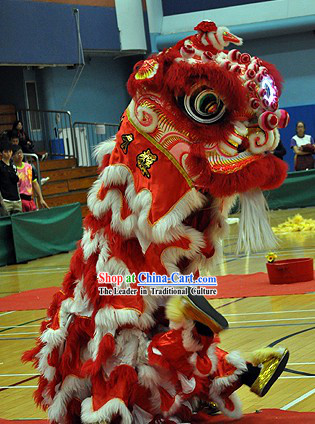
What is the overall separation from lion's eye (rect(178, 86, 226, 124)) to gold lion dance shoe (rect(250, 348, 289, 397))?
0.99 metres

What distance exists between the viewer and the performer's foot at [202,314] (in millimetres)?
2883

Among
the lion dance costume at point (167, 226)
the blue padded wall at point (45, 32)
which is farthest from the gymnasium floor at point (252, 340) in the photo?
the blue padded wall at point (45, 32)

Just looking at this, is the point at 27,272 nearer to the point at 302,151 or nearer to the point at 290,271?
the point at 290,271

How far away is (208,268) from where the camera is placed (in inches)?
126

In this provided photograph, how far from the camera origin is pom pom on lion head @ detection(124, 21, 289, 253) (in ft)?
9.71

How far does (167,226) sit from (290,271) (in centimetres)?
407

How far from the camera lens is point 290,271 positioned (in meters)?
6.87

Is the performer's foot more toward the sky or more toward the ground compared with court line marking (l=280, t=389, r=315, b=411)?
more toward the sky

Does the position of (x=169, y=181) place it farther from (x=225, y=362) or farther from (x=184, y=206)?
(x=225, y=362)

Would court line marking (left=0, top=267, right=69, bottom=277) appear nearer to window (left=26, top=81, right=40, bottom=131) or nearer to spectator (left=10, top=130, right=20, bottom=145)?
spectator (left=10, top=130, right=20, bottom=145)

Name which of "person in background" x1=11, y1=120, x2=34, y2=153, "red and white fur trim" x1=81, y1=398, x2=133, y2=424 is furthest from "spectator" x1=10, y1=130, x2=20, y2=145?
"red and white fur trim" x1=81, y1=398, x2=133, y2=424

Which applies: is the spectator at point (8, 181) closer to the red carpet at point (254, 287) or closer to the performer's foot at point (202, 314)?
the red carpet at point (254, 287)

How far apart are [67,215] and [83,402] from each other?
30.3 ft

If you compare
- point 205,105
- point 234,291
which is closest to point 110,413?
point 205,105
